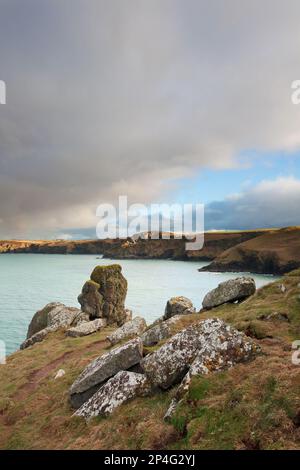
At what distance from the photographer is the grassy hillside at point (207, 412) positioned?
9.48 metres

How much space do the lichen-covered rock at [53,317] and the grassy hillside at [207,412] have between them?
1880cm

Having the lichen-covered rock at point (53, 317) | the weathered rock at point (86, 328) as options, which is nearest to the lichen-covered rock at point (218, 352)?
the weathered rock at point (86, 328)

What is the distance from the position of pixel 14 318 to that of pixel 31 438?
47.1 metres

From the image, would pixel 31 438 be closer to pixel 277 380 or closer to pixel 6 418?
pixel 6 418

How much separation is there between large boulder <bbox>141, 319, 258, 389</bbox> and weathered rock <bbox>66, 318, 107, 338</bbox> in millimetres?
23018

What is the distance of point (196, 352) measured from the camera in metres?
14.7

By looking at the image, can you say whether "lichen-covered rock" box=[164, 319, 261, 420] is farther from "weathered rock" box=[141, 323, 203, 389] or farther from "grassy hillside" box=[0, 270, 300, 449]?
"weathered rock" box=[141, 323, 203, 389]

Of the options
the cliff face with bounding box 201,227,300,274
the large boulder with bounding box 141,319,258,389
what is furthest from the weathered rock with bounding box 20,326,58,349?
the cliff face with bounding box 201,227,300,274

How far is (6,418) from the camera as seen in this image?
1816cm

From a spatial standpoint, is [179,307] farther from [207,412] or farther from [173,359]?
[207,412]

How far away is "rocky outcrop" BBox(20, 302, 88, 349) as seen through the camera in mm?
38938

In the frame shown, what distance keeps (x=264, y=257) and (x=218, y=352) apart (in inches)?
5587

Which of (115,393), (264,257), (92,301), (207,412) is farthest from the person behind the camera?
(264,257)

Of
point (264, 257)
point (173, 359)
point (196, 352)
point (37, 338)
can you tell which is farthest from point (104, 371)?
point (264, 257)
